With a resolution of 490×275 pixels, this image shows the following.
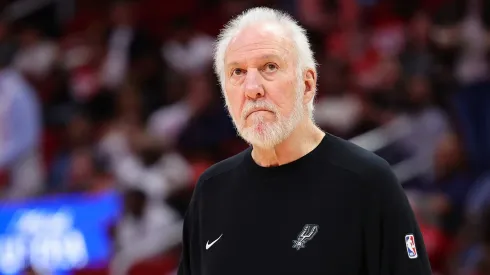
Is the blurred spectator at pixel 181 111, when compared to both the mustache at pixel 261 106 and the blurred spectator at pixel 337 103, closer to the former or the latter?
the blurred spectator at pixel 337 103

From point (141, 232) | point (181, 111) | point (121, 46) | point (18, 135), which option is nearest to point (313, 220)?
point (141, 232)

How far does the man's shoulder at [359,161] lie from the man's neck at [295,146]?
6 cm

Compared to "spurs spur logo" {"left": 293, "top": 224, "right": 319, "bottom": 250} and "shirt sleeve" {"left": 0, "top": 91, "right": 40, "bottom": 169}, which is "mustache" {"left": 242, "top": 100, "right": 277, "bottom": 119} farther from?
"shirt sleeve" {"left": 0, "top": 91, "right": 40, "bottom": 169}

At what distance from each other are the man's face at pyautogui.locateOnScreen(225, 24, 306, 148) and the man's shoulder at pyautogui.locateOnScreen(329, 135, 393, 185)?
0.15 m

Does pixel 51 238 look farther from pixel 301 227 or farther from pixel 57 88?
pixel 301 227

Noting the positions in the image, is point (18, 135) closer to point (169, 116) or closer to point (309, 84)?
point (169, 116)

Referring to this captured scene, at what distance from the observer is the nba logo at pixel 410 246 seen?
7.97 ft

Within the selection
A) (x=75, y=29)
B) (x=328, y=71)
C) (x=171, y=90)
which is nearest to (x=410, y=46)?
(x=328, y=71)

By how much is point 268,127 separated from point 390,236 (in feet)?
1.50

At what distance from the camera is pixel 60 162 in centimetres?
746

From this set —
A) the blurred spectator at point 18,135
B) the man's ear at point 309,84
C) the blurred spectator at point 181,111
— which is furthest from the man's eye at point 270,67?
the blurred spectator at point 18,135

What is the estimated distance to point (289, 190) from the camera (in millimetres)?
2598

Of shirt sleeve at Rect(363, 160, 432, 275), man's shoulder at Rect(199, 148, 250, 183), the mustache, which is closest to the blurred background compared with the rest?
man's shoulder at Rect(199, 148, 250, 183)

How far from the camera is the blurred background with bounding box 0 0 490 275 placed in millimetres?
6156
